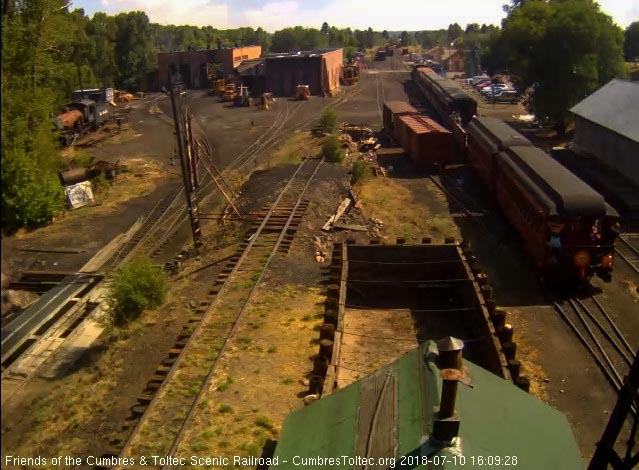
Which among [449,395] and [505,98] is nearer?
[449,395]

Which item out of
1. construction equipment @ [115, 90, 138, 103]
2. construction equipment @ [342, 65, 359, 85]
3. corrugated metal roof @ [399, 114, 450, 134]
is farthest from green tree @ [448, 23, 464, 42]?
corrugated metal roof @ [399, 114, 450, 134]

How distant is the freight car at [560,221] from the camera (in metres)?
14.0

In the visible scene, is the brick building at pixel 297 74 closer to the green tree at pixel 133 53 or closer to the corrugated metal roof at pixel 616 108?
the green tree at pixel 133 53

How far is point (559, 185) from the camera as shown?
1505 centimetres

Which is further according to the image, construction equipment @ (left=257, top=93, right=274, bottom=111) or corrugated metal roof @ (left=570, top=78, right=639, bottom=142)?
construction equipment @ (left=257, top=93, right=274, bottom=111)

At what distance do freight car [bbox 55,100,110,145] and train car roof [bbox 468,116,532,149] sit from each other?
2401 cm

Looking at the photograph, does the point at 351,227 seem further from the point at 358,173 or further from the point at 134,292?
the point at 134,292

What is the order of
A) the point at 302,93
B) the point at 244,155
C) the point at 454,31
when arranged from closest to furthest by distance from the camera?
the point at 244,155, the point at 302,93, the point at 454,31

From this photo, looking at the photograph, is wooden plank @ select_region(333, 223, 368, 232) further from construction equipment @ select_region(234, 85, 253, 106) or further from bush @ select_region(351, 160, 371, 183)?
construction equipment @ select_region(234, 85, 253, 106)

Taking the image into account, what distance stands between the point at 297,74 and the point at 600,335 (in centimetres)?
4715

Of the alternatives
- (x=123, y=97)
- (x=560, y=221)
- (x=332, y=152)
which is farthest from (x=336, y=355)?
(x=123, y=97)

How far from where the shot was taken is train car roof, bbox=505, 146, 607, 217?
45.6 ft

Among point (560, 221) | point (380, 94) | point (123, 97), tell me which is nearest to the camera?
point (560, 221)

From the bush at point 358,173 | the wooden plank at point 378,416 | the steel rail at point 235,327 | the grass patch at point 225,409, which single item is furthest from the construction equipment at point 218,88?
the wooden plank at point 378,416
